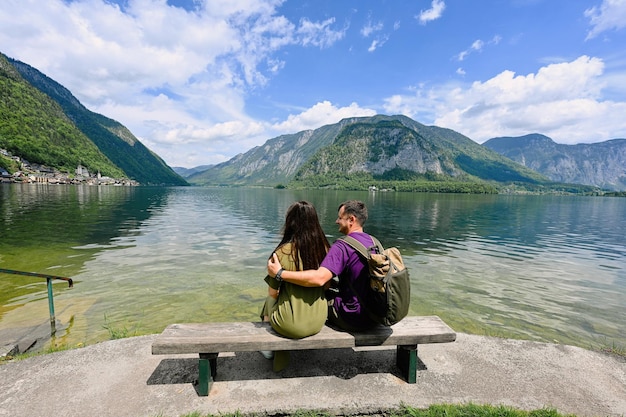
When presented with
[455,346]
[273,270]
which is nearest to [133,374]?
[273,270]

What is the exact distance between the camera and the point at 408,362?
5.24 metres

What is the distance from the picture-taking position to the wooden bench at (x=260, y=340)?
4.47m

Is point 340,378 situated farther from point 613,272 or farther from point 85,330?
point 613,272

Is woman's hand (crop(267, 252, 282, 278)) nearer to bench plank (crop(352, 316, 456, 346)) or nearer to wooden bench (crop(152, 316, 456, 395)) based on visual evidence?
wooden bench (crop(152, 316, 456, 395))

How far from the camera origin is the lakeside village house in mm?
139875

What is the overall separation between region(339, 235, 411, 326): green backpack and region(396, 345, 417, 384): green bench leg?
111cm

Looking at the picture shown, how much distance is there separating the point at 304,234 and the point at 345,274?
0.87 meters

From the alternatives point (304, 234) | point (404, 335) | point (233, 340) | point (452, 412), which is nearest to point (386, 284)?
point (404, 335)

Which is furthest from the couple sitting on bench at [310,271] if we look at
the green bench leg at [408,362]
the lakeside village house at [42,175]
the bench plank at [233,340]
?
the lakeside village house at [42,175]

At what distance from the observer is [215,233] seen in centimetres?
2941

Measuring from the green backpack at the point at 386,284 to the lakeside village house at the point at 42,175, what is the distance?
18734 cm

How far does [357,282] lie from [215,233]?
87.8ft

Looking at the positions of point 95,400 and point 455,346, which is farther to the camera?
point 455,346

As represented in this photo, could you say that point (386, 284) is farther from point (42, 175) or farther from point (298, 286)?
point (42, 175)
